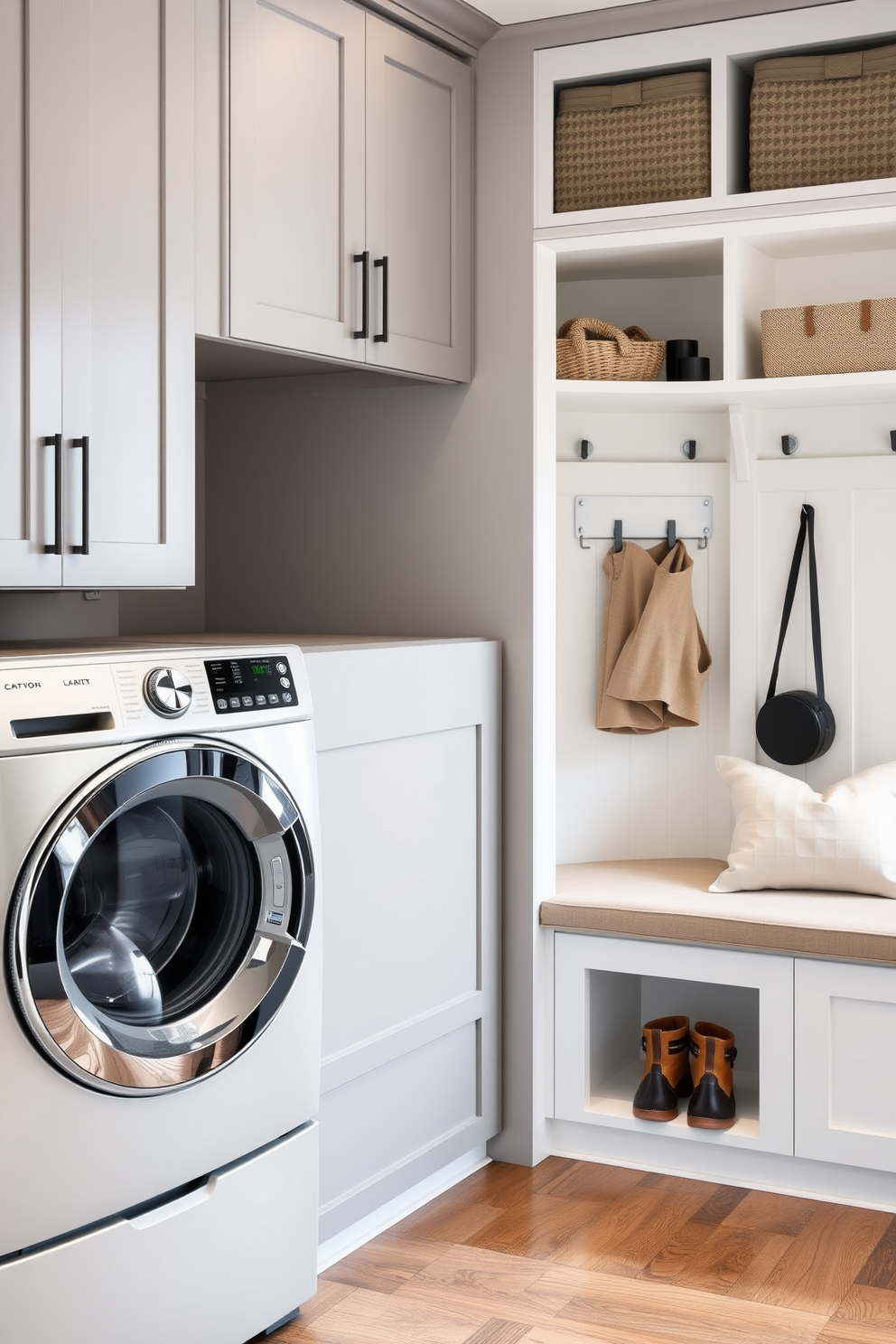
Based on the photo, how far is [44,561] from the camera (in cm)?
195

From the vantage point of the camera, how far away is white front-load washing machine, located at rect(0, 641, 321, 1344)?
1.67 meters

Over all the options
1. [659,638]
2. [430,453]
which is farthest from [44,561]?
[659,638]

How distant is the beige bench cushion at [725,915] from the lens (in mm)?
2586

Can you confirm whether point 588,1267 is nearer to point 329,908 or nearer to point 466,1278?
point 466,1278

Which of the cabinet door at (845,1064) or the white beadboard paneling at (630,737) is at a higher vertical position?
the white beadboard paneling at (630,737)

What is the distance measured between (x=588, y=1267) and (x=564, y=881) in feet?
2.81

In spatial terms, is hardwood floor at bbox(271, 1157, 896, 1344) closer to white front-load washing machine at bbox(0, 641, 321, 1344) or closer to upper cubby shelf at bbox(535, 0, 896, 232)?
white front-load washing machine at bbox(0, 641, 321, 1344)

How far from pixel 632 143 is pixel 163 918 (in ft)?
6.07

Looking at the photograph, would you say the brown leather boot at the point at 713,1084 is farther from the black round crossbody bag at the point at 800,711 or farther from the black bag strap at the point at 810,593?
the black bag strap at the point at 810,593

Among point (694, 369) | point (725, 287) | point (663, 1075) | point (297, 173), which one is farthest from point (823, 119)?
point (663, 1075)

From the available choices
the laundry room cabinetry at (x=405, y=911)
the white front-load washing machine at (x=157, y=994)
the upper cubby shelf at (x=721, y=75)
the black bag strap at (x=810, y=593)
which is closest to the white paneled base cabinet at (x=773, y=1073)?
the laundry room cabinetry at (x=405, y=911)

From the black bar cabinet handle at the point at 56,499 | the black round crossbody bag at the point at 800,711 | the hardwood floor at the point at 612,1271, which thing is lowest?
the hardwood floor at the point at 612,1271

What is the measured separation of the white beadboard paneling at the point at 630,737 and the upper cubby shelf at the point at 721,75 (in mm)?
593

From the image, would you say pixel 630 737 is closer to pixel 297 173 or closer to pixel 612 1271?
pixel 612 1271
